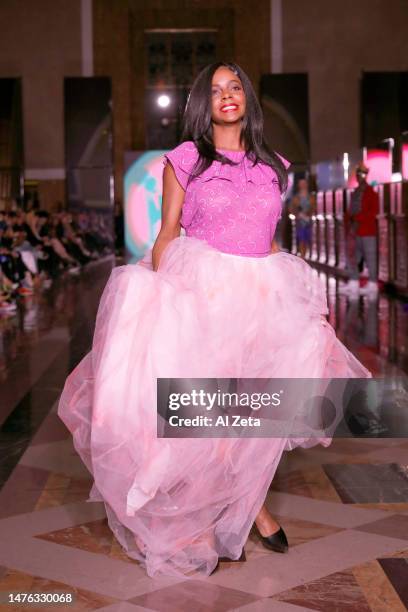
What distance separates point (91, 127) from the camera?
21.7 m

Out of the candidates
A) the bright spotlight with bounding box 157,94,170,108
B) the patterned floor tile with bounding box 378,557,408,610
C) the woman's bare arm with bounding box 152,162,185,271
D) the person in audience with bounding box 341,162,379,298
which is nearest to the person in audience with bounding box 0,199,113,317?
the person in audience with bounding box 341,162,379,298

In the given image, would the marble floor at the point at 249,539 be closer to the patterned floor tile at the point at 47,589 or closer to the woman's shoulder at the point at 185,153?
the patterned floor tile at the point at 47,589

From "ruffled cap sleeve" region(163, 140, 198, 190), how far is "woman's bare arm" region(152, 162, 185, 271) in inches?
0.8

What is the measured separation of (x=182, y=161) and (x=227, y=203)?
6.8 inches

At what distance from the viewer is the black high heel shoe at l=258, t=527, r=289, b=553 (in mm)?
2842

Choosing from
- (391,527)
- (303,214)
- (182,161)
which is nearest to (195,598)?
(391,527)

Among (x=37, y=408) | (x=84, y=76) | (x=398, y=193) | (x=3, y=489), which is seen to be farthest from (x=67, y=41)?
(x=3, y=489)

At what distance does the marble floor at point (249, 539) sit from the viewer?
2.50 metres

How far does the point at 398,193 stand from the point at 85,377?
28.4 ft

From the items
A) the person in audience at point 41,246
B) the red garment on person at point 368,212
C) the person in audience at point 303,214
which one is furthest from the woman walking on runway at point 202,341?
the person in audience at point 303,214

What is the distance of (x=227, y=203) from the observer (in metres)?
2.86

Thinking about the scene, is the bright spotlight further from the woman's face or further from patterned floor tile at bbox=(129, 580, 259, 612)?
patterned floor tile at bbox=(129, 580, 259, 612)

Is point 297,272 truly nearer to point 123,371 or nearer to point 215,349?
point 215,349

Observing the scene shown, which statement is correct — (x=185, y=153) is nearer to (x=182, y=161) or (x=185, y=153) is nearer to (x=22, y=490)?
(x=182, y=161)
